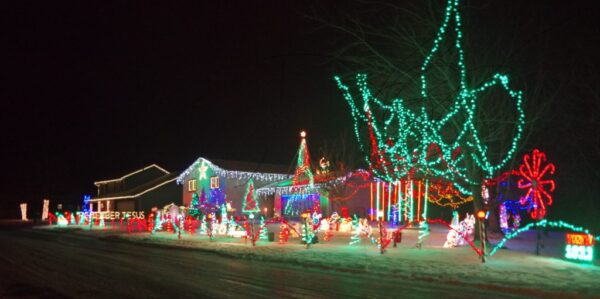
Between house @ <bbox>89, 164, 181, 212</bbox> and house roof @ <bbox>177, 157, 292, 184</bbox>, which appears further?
house @ <bbox>89, 164, 181, 212</bbox>

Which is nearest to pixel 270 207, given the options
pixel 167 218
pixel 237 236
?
pixel 167 218

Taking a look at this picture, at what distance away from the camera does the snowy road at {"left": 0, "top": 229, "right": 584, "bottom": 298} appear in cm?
998

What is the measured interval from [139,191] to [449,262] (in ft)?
160

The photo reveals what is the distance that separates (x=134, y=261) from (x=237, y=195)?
1247 inches

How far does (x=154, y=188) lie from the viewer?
191 feet

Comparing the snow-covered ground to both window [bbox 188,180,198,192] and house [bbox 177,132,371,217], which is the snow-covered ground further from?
window [bbox 188,180,198,192]

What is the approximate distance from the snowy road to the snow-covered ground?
54 centimetres

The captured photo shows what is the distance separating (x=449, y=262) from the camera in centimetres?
1429

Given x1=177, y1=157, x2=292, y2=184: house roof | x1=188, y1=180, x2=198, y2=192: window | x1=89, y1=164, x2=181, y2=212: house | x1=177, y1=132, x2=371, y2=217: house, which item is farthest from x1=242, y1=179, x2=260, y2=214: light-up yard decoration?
x1=89, y1=164, x2=181, y2=212: house

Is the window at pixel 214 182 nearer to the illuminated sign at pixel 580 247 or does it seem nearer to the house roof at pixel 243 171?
the house roof at pixel 243 171

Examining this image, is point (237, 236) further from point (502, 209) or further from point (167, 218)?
point (502, 209)

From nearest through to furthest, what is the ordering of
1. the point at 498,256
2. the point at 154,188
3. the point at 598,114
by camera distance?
the point at 498,256 → the point at 598,114 → the point at 154,188

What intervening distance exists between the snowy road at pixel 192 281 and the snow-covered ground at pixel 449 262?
541 millimetres

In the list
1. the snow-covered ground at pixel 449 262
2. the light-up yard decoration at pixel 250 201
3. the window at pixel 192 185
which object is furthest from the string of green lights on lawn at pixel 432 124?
the window at pixel 192 185
